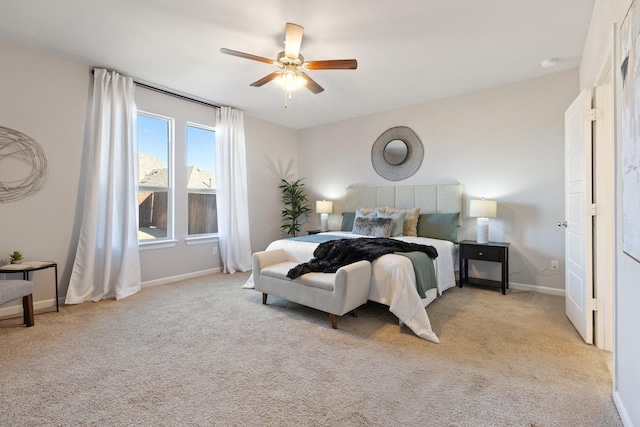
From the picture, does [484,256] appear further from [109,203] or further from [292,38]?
[109,203]

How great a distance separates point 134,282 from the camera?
3.71 m

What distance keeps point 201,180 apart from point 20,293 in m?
2.67

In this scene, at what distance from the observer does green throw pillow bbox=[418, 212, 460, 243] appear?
4.06 metres

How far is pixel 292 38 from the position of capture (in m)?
2.53

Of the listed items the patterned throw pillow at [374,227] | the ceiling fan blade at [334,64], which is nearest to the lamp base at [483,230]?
the patterned throw pillow at [374,227]

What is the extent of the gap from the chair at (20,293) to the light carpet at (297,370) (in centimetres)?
12

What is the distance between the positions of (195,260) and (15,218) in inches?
83.0

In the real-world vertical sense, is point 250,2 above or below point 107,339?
above

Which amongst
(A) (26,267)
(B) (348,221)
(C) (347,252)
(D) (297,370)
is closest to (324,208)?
(B) (348,221)

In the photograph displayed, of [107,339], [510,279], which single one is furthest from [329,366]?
[510,279]

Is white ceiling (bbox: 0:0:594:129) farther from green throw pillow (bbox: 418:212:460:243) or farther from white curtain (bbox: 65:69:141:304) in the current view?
green throw pillow (bbox: 418:212:460:243)

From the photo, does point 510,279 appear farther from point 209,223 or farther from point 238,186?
point 209,223

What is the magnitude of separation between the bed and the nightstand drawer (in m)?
0.16

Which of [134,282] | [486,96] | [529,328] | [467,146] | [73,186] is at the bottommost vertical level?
[529,328]
